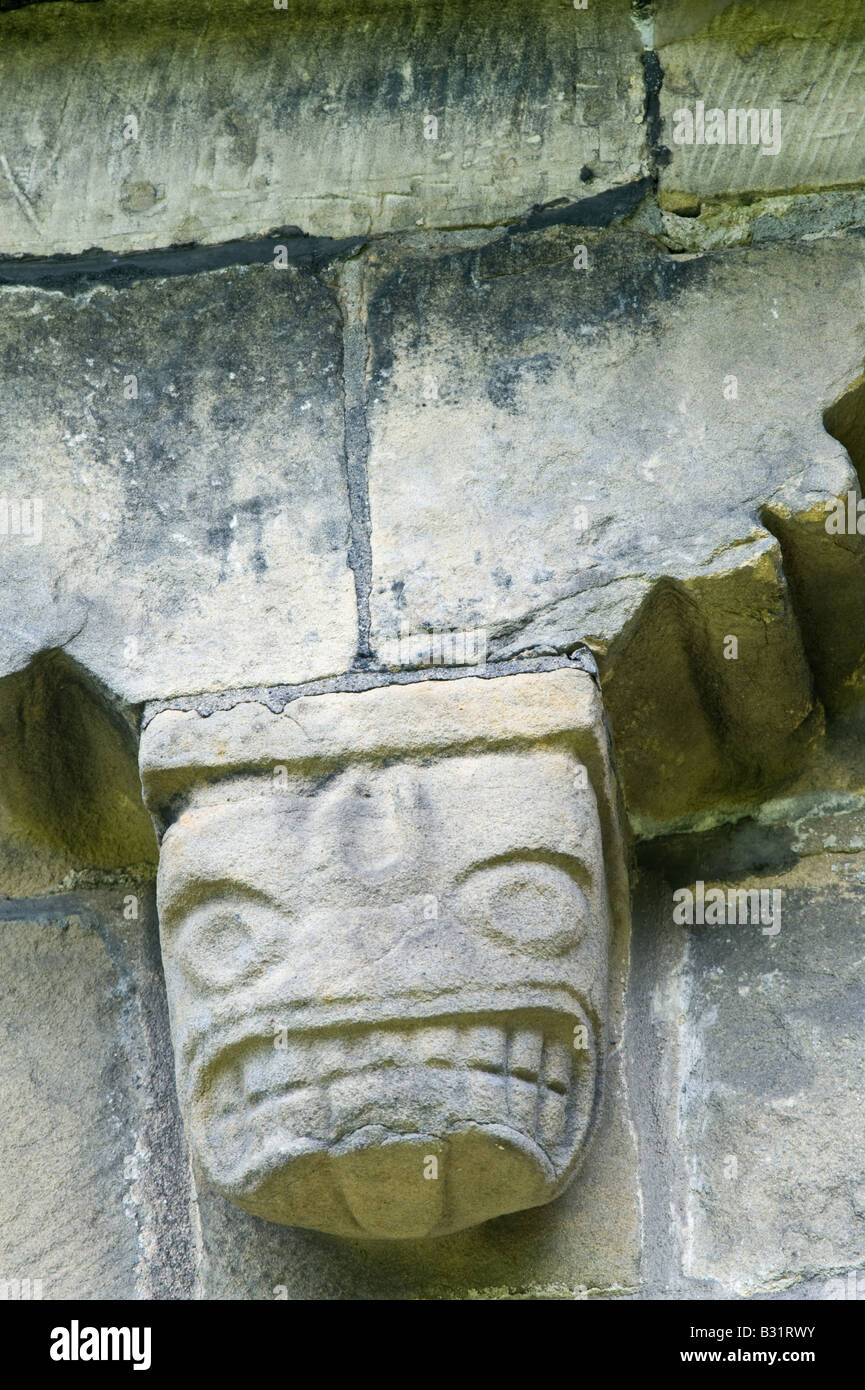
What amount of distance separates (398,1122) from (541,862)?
0.31 metres

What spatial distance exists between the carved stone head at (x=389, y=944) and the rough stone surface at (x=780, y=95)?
719 mm

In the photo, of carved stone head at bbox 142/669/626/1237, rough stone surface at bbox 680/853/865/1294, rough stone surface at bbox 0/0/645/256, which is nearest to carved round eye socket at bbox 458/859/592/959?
carved stone head at bbox 142/669/626/1237

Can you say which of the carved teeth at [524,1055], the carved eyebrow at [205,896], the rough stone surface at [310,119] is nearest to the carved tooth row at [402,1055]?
the carved teeth at [524,1055]

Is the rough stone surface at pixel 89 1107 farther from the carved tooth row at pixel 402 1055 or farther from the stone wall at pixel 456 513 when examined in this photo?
the carved tooth row at pixel 402 1055

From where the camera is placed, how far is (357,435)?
2.10 meters

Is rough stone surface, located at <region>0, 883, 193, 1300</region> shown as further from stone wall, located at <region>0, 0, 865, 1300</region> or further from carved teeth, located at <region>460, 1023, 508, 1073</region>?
carved teeth, located at <region>460, 1023, 508, 1073</region>

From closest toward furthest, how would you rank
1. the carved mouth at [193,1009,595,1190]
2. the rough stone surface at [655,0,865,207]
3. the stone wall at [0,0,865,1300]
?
the carved mouth at [193,1009,595,1190], the stone wall at [0,0,865,1300], the rough stone surface at [655,0,865,207]

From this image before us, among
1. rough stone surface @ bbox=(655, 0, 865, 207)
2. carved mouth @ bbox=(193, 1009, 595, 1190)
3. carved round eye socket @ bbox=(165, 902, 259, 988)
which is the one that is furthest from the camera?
rough stone surface @ bbox=(655, 0, 865, 207)

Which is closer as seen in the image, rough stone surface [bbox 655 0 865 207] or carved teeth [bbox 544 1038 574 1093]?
carved teeth [bbox 544 1038 574 1093]

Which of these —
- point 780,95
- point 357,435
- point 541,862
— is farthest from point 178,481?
point 780,95

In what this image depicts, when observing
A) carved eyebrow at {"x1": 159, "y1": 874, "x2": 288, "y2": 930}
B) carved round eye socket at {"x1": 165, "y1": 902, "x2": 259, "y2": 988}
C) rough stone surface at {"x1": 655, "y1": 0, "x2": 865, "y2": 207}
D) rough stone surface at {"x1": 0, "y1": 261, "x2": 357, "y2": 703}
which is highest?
rough stone surface at {"x1": 655, "y1": 0, "x2": 865, "y2": 207}

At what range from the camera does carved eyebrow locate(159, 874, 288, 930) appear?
1810 mm

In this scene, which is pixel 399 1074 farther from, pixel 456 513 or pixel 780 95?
pixel 780 95
